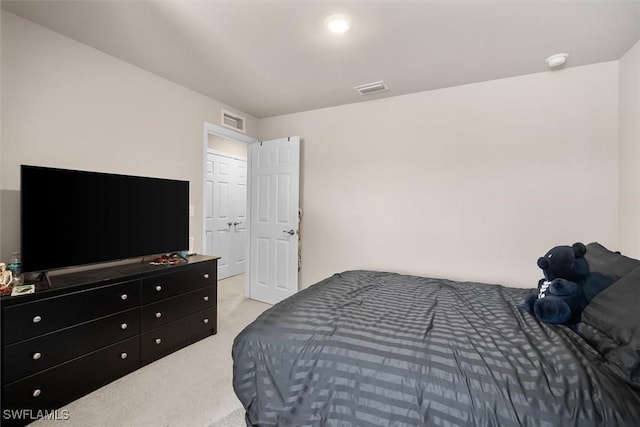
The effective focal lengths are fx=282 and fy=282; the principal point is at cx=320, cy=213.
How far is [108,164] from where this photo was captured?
2.41m

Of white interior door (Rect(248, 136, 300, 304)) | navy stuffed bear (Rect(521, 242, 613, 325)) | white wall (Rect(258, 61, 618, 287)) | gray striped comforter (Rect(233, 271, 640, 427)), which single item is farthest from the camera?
white interior door (Rect(248, 136, 300, 304))

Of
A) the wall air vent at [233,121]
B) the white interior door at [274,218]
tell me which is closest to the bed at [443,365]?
the white interior door at [274,218]

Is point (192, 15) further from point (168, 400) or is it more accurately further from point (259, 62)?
point (168, 400)

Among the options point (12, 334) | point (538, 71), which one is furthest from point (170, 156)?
point (538, 71)

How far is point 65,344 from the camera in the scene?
179 centimetres

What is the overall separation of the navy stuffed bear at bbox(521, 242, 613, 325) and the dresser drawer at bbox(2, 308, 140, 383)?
2.71m

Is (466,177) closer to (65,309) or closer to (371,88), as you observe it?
(371,88)

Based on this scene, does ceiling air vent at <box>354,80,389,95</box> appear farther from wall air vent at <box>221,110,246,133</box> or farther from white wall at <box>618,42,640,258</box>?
white wall at <box>618,42,640,258</box>

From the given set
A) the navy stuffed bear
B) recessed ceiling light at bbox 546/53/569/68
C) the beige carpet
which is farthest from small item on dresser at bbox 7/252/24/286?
recessed ceiling light at bbox 546/53/569/68

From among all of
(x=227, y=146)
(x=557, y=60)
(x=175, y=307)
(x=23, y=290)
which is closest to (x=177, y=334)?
(x=175, y=307)

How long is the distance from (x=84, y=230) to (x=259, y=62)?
192cm

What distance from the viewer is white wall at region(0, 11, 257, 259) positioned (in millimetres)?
1889

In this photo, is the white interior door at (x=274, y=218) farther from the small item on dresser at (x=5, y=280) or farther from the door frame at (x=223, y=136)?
the small item on dresser at (x=5, y=280)

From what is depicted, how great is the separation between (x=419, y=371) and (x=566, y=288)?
962mm
